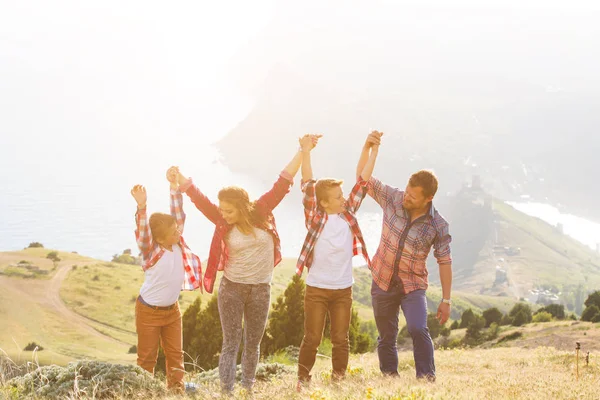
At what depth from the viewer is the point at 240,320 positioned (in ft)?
19.2

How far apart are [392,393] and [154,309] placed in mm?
2881

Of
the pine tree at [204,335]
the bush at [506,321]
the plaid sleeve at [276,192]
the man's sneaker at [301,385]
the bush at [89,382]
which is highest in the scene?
the plaid sleeve at [276,192]

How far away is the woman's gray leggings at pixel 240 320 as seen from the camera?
5.84 meters

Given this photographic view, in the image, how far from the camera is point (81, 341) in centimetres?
8019

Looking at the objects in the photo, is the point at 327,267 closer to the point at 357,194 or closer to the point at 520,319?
the point at 357,194

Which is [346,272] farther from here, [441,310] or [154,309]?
[154,309]

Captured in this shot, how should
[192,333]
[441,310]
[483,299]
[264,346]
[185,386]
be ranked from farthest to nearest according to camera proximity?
[483,299], [192,333], [264,346], [441,310], [185,386]

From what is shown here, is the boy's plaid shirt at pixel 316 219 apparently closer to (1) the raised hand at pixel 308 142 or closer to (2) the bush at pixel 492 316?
(1) the raised hand at pixel 308 142

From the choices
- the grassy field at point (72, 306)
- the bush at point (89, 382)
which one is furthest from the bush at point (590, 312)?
the grassy field at point (72, 306)

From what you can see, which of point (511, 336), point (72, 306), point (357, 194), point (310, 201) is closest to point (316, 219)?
point (310, 201)

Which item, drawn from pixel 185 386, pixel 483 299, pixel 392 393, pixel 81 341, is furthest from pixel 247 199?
pixel 483 299

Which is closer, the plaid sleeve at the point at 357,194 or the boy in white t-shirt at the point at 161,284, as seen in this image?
the boy in white t-shirt at the point at 161,284

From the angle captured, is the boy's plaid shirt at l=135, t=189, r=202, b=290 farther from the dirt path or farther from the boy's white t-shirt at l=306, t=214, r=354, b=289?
the dirt path

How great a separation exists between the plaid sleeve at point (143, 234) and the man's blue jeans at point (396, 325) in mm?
2621
